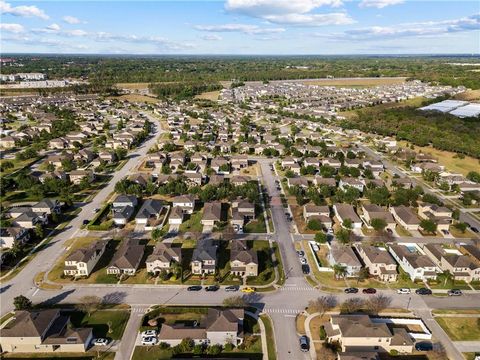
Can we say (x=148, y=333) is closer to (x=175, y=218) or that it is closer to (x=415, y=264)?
(x=175, y=218)

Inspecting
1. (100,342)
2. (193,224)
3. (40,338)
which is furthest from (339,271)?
(40,338)

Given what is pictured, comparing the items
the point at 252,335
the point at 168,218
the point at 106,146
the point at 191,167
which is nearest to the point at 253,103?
the point at 106,146

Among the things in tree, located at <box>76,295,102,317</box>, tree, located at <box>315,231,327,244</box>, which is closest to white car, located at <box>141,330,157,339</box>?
tree, located at <box>76,295,102,317</box>

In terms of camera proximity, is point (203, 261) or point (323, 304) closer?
point (323, 304)

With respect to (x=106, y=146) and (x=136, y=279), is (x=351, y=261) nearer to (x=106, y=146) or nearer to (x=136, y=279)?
(x=136, y=279)

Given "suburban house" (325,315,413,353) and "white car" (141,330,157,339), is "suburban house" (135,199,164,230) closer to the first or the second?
"white car" (141,330,157,339)
